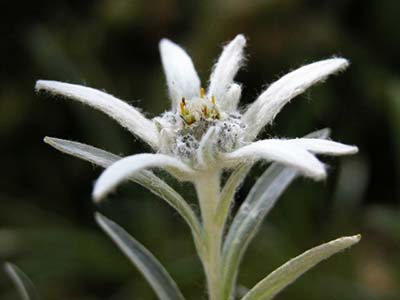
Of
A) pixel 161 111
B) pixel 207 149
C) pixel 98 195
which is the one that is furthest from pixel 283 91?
pixel 161 111

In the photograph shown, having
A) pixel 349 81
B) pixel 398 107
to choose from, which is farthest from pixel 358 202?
pixel 349 81

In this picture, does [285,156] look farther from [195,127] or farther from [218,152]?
Answer: [195,127]

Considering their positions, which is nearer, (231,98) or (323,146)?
(323,146)

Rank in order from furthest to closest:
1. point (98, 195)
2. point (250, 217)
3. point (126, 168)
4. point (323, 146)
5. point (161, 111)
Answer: point (161, 111) < point (250, 217) < point (323, 146) < point (126, 168) < point (98, 195)

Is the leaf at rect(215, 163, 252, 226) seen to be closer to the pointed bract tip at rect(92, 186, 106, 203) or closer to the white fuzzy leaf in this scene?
the white fuzzy leaf

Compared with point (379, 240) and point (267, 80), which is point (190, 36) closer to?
point (267, 80)

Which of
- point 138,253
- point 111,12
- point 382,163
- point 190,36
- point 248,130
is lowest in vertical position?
point 138,253

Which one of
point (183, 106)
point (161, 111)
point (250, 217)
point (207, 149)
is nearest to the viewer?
point (207, 149)

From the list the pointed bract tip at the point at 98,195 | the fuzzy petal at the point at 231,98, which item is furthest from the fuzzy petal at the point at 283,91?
the pointed bract tip at the point at 98,195
